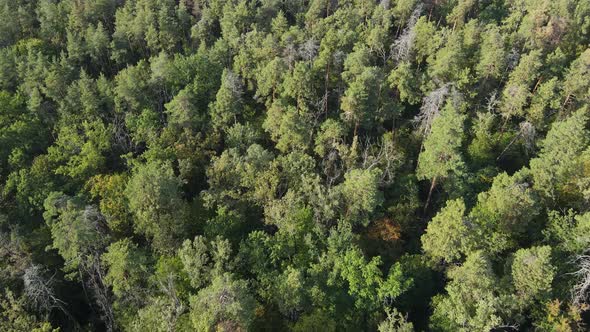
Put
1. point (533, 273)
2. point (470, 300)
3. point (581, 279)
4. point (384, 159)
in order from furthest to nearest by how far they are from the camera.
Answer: point (384, 159)
point (581, 279)
point (470, 300)
point (533, 273)

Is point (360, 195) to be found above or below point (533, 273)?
above

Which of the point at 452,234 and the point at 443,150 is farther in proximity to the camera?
the point at 443,150

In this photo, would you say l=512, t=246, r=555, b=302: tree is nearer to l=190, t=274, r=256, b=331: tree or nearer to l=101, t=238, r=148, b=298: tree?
l=190, t=274, r=256, b=331: tree

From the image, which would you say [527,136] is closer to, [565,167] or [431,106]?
[565,167]

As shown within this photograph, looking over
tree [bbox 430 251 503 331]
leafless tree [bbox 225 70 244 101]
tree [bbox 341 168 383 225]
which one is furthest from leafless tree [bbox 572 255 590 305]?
leafless tree [bbox 225 70 244 101]

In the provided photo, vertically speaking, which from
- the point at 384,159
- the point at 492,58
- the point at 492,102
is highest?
the point at 492,58

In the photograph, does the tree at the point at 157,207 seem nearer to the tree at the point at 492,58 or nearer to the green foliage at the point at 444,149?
the green foliage at the point at 444,149

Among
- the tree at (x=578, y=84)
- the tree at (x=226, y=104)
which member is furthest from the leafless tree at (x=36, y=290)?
the tree at (x=578, y=84)

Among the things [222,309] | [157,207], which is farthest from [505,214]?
[157,207]

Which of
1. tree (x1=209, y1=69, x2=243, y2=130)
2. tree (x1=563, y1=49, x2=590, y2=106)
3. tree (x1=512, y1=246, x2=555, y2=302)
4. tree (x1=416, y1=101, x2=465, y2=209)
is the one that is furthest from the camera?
tree (x1=209, y1=69, x2=243, y2=130)

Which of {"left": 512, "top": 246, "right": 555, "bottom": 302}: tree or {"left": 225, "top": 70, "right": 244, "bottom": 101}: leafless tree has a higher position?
{"left": 225, "top": 70, "right": 244, "bottom": 101}: leafless tree
